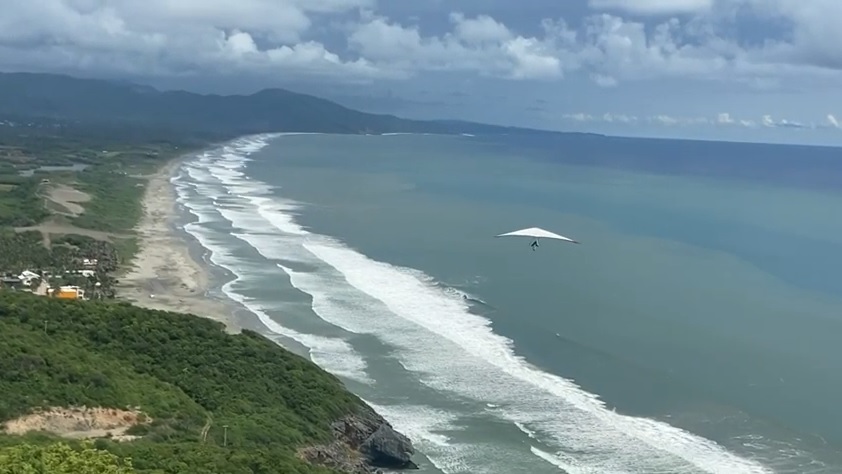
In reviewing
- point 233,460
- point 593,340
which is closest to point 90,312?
point 233,460

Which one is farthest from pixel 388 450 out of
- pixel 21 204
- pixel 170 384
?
pixel 21 204

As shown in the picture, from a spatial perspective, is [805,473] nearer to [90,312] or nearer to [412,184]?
[90,312]

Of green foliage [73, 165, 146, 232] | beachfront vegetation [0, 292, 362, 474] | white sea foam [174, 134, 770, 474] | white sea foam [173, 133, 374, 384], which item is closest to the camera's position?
beachfront vegetation [0, 292, 362, 474]

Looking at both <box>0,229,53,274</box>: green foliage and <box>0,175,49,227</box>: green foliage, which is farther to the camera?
<box>0,175,49,227</box>: green foliage

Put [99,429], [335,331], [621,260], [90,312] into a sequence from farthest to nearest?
[621,260]
[335,331]
[90,312]
[99,429]

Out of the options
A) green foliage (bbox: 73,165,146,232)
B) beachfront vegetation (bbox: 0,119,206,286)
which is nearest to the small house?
beachfront vegetation (bbox: 0,119,206,286)

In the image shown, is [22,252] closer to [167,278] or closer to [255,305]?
[167,278]

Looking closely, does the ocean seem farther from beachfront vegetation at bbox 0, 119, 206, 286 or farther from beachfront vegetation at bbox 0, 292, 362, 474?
beachfront vegetation at bbox 0, 119, 206, 286
